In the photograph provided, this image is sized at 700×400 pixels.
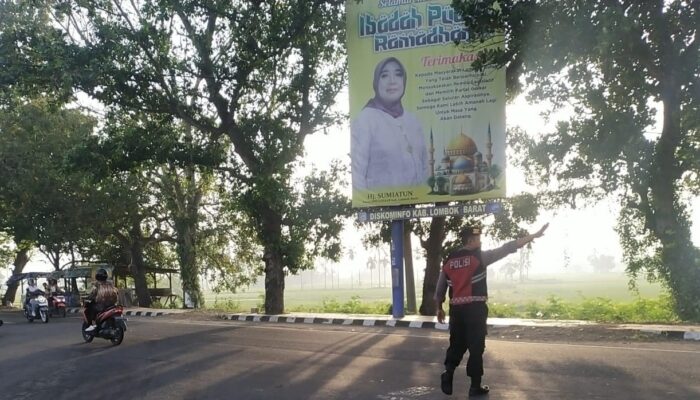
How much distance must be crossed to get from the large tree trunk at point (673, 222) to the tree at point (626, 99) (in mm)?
22

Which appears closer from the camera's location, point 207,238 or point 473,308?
point 473,308

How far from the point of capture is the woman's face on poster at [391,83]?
1578 cm

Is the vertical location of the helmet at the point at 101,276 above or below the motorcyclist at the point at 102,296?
above

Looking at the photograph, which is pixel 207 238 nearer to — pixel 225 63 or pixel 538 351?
pixel 225 63

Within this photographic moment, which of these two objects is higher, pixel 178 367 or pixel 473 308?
pixel 473 308

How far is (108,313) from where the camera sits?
479 inches

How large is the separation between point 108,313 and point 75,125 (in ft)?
63.0

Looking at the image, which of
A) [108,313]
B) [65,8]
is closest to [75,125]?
[65,8]

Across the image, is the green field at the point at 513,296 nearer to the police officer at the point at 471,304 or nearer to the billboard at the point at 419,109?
the billboard at the point at 419,109

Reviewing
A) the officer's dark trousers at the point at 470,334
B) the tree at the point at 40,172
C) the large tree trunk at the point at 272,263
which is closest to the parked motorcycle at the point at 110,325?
the large tree trunk at the point at 272,263

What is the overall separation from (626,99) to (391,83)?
531cm

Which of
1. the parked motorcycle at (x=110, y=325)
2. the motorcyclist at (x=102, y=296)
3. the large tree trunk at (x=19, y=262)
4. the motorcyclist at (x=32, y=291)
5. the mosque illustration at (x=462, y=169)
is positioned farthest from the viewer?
the large tree trunk at (x=19, y=262)

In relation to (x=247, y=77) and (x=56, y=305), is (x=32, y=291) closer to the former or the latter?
(x=56, y=305)

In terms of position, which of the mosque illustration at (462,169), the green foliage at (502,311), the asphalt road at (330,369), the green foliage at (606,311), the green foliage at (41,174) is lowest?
the green foliage at (502,311)
